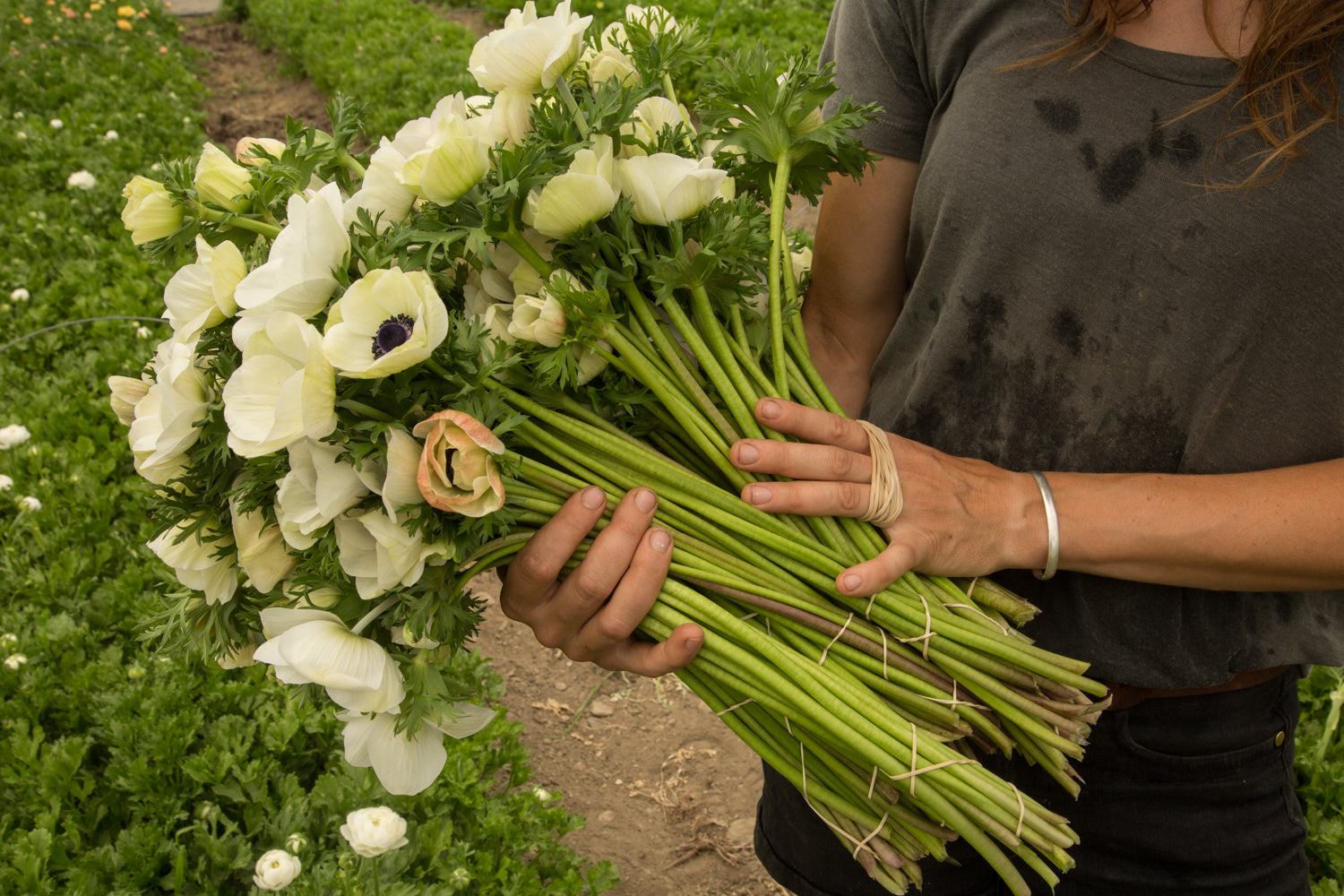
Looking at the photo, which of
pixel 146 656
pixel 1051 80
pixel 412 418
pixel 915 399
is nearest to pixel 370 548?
pixel 412 418

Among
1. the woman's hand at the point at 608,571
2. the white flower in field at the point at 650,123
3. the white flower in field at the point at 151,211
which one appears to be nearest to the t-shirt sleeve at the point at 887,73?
the white flower in field at the point at 650,123

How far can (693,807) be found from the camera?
3438 millimetres

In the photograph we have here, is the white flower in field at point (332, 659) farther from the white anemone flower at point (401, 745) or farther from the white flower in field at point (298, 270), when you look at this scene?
the white flower in field at point (298, 270)

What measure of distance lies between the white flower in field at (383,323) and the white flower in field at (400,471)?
0.08 metres

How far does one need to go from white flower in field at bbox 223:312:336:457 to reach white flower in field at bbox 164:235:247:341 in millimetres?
116

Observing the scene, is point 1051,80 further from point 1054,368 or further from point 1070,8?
point 1054,368

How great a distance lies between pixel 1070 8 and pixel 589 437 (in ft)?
3.09

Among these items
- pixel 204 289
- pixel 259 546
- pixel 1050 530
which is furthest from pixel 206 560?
pixel 1050 530

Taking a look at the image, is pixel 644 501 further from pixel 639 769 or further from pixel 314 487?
pixel 639 769

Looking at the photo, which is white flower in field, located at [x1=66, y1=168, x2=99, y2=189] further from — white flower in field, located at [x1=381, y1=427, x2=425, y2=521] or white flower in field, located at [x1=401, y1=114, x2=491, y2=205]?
white flower in field, located at [x1=381, y1=427, x2=425, y2=521]

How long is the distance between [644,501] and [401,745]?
465 millimetres

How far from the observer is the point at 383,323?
115 centimetres

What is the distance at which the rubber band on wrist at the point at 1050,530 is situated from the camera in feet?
4.45

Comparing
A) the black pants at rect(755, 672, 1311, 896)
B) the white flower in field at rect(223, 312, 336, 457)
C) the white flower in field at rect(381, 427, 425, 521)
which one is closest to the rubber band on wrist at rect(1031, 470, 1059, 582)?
the black pants at rect(755, 672, 1311, 896)
